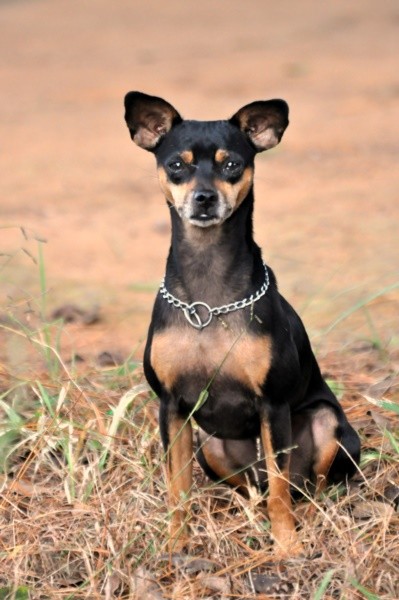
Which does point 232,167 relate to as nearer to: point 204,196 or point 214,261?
point 204,196

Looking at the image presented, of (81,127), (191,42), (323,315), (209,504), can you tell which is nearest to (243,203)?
(209,504)

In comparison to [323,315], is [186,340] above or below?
above

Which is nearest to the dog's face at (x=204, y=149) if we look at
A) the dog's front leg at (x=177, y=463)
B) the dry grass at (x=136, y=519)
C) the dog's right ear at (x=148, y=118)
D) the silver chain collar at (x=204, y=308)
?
the dog's right ear at (x=148, y=118)

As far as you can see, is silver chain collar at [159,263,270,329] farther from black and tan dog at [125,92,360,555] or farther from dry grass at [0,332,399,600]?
dry grass at [0,332,399,600]

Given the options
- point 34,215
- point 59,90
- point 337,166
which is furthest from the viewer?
point 59,90

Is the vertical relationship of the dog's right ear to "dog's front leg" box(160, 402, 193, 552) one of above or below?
above

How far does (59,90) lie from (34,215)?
5.00 meters

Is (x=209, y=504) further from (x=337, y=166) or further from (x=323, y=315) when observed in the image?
(x=337, y=166)

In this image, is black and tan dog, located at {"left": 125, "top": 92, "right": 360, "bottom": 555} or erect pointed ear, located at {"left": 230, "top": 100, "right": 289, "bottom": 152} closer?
black and tan dog, located at {"left": 125, "top": 92, "right": 360, "bottom": 555}

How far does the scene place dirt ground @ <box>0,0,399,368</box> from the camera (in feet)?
26.5

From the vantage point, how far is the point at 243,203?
4.46 meters

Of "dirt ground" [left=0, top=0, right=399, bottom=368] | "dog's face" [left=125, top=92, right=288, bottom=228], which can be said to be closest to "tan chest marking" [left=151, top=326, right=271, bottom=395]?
"dog's face" [left=125, top=92, right=288, bottom=228]

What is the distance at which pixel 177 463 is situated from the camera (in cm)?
455

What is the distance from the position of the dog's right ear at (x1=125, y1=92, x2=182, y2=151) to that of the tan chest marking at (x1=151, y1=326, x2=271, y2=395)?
77 cm
